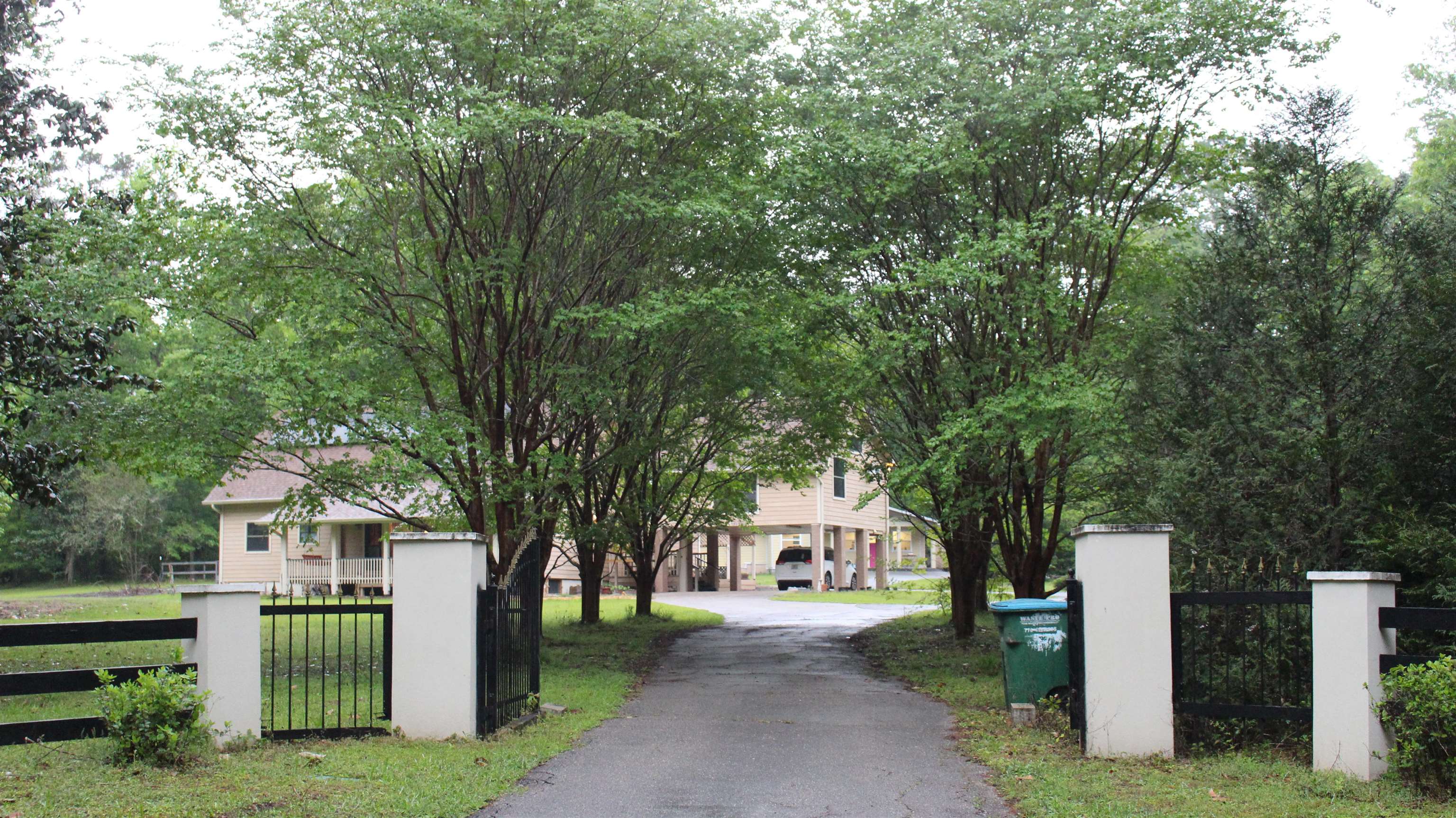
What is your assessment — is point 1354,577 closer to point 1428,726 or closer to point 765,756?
point 1428,726

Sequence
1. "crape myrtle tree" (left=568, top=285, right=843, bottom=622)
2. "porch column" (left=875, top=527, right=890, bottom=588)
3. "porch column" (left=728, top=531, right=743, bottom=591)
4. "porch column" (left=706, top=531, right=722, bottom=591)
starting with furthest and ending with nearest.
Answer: "porch column" (left=875, top=527, right=890, bottom=588) → "porch column" (left=728, top=531, right=743, bottom=591) → "porch column" (left=706, top=531, right=722, bottom=591) → "crape myrtle tree" (left=568, top=285, right=843, bottom=622)

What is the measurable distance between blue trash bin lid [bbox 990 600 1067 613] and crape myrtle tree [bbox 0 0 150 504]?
7.30m

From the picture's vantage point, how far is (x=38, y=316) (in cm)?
850

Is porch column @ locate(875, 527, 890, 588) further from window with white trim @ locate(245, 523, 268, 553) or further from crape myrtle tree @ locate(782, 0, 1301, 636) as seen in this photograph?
crape myrtle tree @ locate(782, 0, 1301, 636)

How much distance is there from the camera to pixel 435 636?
9.14 m

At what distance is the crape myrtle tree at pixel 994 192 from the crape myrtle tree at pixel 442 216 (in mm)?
1672

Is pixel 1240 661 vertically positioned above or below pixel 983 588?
above

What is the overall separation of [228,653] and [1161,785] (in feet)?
21.6

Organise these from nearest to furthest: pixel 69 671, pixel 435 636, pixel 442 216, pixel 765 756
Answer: pixel 69 671, pixel 765 756, pixel 435 636, pixel 442 216

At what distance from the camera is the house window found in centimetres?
3706

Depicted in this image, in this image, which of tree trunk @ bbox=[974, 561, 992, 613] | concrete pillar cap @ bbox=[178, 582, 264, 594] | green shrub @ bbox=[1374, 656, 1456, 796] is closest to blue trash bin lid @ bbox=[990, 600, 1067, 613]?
green shrub @ bbox=[1374, 656, 1456, 796]

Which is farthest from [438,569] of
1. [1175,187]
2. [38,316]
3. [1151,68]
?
[1175,187]

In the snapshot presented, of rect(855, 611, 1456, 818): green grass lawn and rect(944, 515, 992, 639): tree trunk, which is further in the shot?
rect(944, 515, 992, 639): tree trunk

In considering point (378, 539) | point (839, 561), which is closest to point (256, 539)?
point (378, 539)
